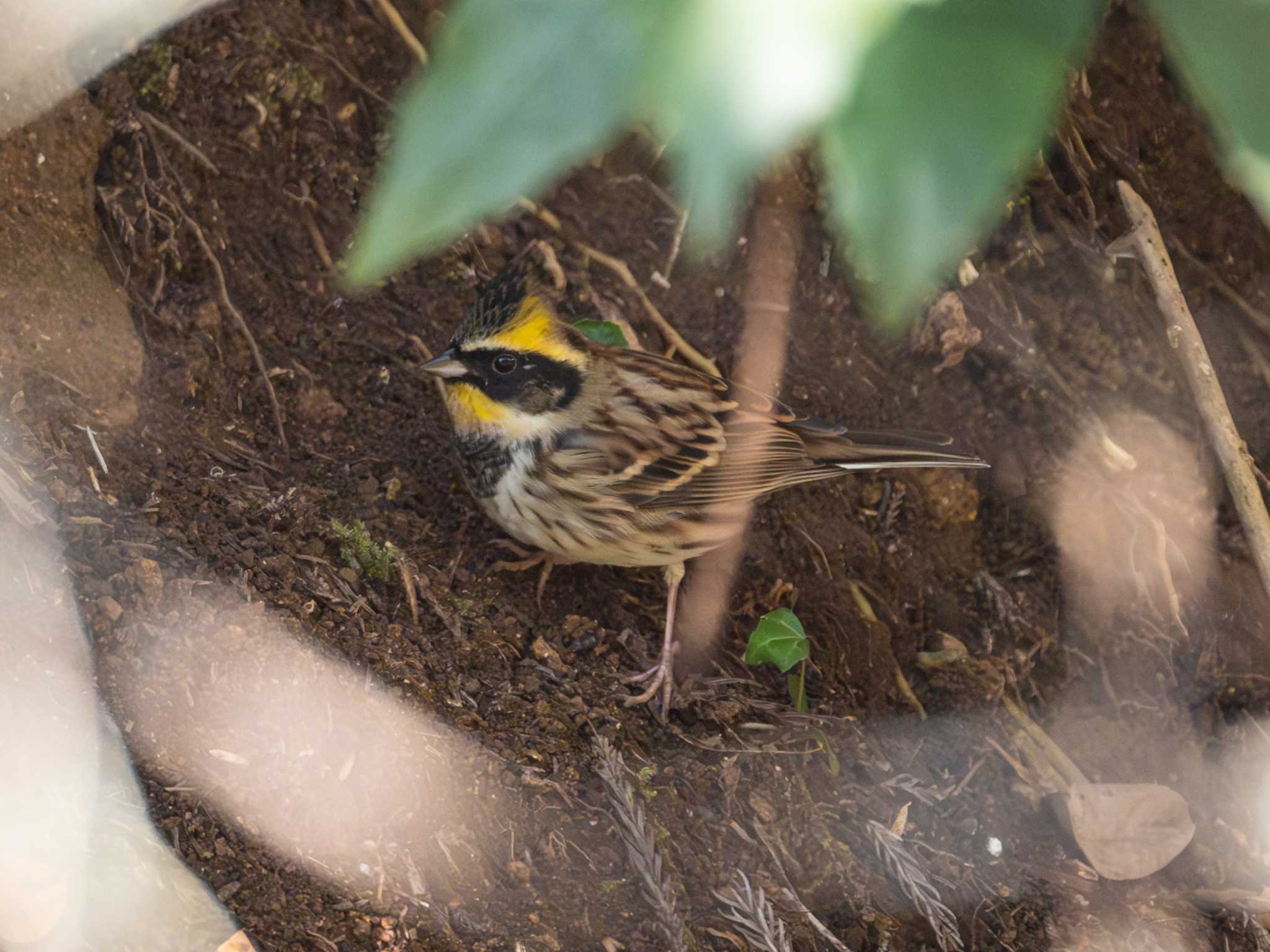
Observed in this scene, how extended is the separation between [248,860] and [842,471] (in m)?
2.17

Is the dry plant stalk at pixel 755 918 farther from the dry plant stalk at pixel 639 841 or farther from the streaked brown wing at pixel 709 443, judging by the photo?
the streaked brown wing at pixel 709 443

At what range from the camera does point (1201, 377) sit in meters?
3.61

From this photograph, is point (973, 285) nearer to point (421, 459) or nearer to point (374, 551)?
point (421, 459)

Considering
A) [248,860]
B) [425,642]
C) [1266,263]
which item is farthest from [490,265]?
[1266,263]

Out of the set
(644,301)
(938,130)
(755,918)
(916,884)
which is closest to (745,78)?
(938,130)

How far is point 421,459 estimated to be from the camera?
3.49 m

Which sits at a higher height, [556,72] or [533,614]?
[556,72]

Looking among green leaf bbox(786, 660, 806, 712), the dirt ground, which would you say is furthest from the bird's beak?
green leaf bbox(786, 660, 806, 712)

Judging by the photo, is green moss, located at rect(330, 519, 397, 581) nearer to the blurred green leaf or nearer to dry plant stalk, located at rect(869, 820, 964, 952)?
dry plant stalk, located at rect(869, 820, 964, 952)

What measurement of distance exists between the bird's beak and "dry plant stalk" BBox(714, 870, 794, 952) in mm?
1611

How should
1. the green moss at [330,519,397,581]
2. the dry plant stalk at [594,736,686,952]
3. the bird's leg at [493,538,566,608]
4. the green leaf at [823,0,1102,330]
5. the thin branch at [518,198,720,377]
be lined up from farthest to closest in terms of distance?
the thin branch at [518,198,720,377] < the bird's leg at [493,538,566,608] < the green moss at [330,519,397,581] < the dry plant stalk at [594,736,686,952] < the green leaf at [823,0,1102,330]

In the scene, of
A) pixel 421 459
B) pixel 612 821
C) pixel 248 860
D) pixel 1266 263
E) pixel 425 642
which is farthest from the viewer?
pixel 1266 263

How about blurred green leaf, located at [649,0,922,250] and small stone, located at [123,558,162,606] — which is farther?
small stone, located at [123,558,162,606]

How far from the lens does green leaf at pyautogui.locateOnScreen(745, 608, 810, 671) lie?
3213 mm
